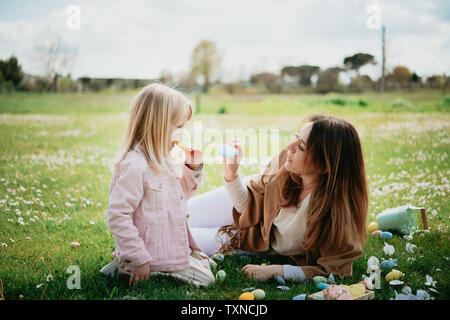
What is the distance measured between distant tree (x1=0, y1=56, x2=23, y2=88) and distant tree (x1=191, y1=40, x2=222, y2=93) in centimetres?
302

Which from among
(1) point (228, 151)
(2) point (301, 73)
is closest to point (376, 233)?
(1) point (228, 151)

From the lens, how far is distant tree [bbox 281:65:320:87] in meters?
7.69

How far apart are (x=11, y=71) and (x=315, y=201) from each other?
238 inches

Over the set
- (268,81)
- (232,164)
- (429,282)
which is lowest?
(429,282)

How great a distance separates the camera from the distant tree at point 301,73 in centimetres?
769

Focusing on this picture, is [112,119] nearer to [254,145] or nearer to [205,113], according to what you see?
[205,113]

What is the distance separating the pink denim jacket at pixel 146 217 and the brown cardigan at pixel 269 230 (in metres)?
0.52

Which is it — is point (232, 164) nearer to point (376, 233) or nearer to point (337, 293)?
point (337, 293)

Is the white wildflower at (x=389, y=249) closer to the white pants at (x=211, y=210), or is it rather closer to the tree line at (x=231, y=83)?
the white pants at (x=211, y=210)

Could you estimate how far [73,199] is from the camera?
441cm

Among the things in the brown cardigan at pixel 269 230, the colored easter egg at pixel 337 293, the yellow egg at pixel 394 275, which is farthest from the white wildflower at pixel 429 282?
the colored easter egg at pixel 337 293

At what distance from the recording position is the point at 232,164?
2.75m

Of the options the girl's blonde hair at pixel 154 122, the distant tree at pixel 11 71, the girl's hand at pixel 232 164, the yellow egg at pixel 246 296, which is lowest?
the yellow egg at pixel 246 296
